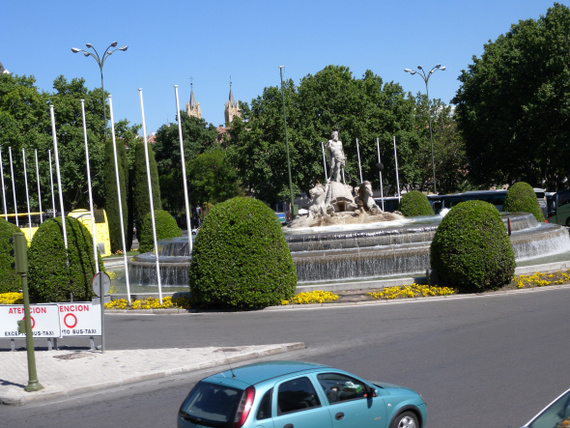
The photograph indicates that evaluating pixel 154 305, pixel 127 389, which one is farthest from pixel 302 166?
pixel 127 389

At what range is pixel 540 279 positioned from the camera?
21.4 m

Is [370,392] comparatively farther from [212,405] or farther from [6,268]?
[6,268]

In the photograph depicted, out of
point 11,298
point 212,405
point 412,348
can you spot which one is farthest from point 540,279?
point 11,298

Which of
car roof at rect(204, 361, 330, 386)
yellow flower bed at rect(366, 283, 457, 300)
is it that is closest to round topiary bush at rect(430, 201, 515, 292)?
yellow flower bed at rect(366, 283, 457, 300)

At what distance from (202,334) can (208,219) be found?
16.0ft

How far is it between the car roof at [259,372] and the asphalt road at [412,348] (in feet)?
7.04

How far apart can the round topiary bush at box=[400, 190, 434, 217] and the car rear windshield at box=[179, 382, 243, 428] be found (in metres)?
38.6

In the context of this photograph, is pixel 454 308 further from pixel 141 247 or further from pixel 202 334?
pixel 141 247

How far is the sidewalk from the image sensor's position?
12000 millimetres

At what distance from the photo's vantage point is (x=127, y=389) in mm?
12062

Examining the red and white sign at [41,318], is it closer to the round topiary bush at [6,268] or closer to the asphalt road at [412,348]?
the asphalt road at [412,348]

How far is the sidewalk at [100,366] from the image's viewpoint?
1200 cm

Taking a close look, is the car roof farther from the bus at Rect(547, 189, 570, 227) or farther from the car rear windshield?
the bus at Rect(547, 189, 570, 227)

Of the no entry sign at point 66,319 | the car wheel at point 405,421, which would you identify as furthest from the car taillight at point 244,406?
the no entry sign at point 66,319
